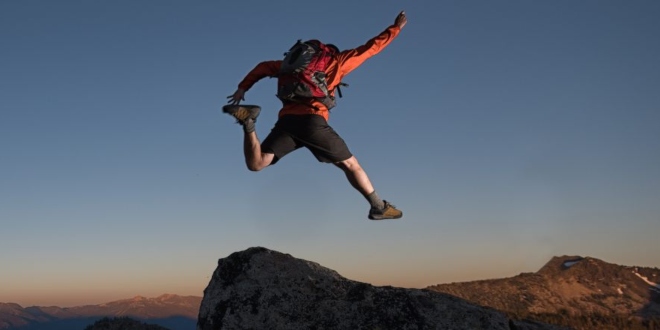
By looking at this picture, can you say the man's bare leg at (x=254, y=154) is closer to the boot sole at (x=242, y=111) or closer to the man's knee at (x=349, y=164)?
the boot sole at (x=242, y=111)

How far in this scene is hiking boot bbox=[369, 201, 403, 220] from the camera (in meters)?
7.84

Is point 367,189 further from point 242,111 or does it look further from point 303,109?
point 242,111

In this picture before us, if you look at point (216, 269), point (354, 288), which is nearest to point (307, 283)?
point (354, 288)

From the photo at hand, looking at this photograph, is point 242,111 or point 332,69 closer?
point 242,111

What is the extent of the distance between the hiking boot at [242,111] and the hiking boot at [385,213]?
233 centimetres

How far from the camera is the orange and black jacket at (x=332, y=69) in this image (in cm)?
710

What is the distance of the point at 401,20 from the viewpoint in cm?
809

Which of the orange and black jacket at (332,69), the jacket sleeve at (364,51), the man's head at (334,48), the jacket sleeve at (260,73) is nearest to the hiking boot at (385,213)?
the orange and black jacket at (332,69)

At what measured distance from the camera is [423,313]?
5.62 m

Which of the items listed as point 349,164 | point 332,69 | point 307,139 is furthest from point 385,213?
point 332,69

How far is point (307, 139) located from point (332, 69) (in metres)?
1.07

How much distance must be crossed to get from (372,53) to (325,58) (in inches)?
31.2

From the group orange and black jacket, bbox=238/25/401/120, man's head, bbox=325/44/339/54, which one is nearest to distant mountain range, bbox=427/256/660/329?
orange and black jacket, bbox=238/25/401/120

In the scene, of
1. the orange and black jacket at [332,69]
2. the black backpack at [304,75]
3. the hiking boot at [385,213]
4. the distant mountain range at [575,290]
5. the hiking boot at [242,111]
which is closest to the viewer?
the hiking boot at [242,111]
